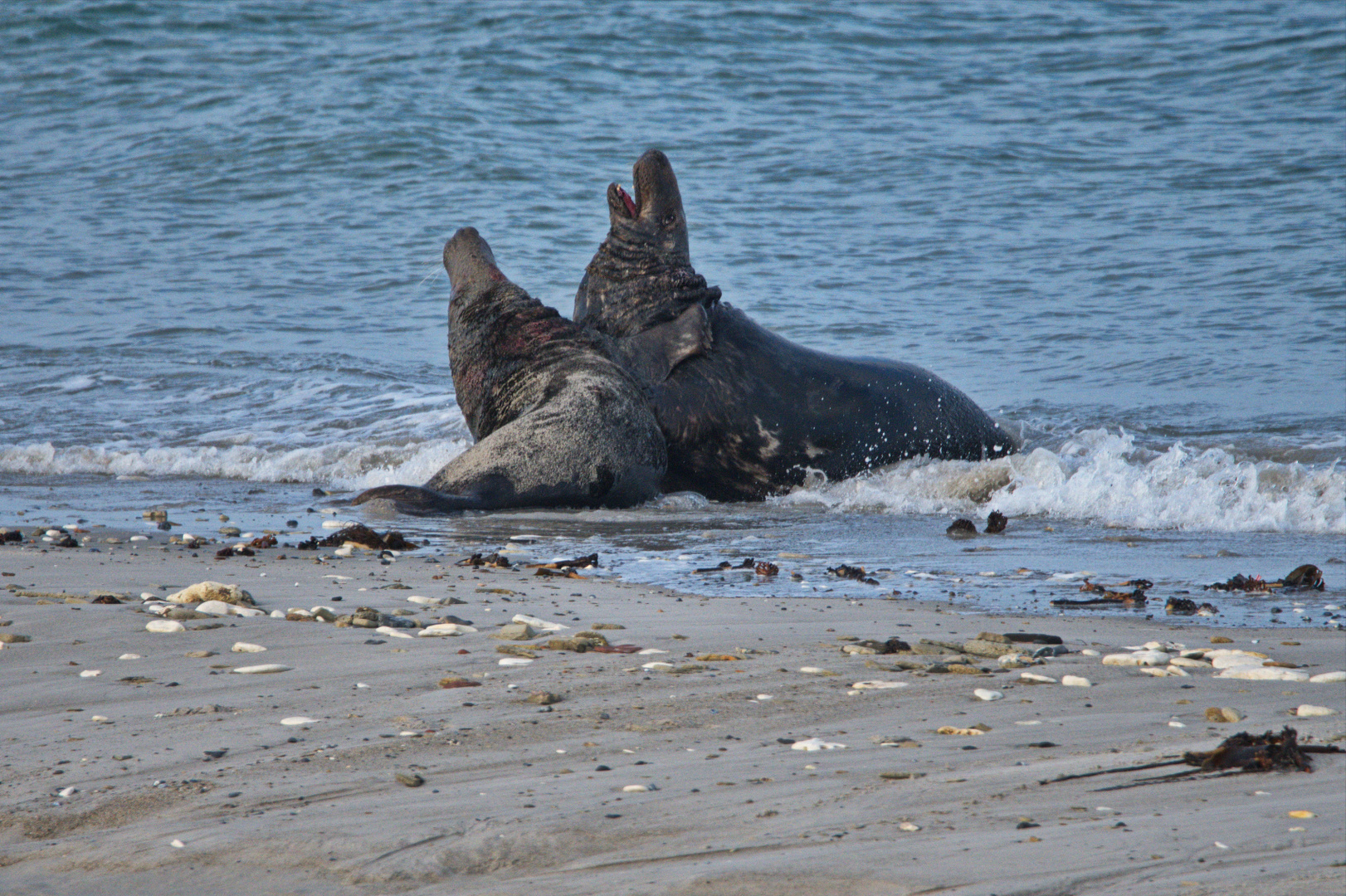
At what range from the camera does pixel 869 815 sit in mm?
1981

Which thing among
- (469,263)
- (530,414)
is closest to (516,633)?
(530,414)

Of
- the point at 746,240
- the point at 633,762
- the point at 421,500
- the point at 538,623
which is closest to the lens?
the point at 633,762

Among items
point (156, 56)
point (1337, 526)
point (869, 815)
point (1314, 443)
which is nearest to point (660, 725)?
point (869, 815)

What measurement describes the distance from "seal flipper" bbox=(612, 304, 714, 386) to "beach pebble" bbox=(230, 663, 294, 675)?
4279 millimetres

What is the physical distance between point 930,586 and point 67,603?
8.91ft

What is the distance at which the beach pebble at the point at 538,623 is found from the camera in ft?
11.6

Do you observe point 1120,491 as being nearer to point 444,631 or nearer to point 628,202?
point 628,202

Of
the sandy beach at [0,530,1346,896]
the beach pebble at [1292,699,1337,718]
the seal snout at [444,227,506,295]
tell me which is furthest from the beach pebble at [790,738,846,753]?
the seal snout at [444,227,506,295]

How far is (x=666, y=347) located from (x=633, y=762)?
514cm

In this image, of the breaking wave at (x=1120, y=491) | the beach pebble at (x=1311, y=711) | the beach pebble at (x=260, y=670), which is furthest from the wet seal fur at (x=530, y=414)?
the beach pebble at (x=1311, y=711)

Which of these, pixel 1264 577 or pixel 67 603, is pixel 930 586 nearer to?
pixel 1264 577

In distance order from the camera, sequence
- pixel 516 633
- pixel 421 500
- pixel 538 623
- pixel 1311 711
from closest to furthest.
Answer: pixel 1311 711 < pixel 516 633 < pixel 538 623 < pixel 421 500

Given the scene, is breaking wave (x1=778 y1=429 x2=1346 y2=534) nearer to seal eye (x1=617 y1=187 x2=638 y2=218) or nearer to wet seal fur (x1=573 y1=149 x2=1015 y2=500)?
wet seal fur (x1=573 y1=149 x2=1015 y2=500)

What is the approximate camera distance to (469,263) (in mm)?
7582
